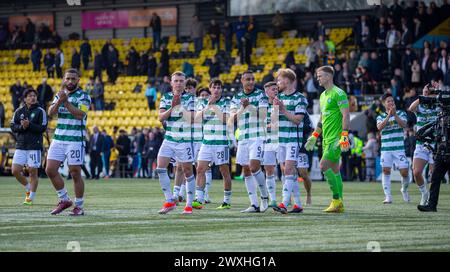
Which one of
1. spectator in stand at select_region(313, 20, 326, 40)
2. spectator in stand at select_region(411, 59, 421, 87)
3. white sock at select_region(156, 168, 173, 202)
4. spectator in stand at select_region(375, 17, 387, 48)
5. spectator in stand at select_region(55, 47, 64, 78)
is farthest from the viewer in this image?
spectator in stand at select_region(55, 47, 64, 78)

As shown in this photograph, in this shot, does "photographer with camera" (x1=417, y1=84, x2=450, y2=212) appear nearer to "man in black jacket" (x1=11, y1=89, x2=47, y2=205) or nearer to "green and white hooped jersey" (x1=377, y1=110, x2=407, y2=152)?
"green and white hooped jersey" (x1=377, y1=110, x2=407, y2=152)

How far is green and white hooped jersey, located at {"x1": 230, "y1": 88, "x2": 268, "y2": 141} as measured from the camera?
57.5ft

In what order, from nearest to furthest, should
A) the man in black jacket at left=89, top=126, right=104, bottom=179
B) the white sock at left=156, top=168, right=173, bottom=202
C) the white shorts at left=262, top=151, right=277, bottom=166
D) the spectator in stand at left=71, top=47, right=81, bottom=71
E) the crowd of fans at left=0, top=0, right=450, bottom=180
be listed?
the white sock at left=156, top=168, right=173, bottom=202 < the white shorts at left=262, top=151, right=277, bottom=166 < the crowd of fans at left=0, top=0, right=450, bottom=180 < the man in black jacket at left=89, top=126, right=104, bottom=179 < the spectator in stand at left=71, top=47, right=81, bottom=71

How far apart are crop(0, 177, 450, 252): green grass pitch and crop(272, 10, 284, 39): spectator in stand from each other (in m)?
23.9

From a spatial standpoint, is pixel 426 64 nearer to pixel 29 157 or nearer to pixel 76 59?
pixel 29 157

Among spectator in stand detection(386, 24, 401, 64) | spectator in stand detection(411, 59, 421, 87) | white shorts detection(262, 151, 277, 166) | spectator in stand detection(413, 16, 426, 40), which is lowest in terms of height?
white shorts detection(262, 151, 277, 166)

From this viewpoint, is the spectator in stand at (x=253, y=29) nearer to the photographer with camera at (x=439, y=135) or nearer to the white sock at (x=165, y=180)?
the photographer with camera at (x=439, y=135)

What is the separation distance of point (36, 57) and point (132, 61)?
5.41 metres

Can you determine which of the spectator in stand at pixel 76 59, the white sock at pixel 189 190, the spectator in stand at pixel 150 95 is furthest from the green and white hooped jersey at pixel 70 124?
the spectator in stand at pixel 76 59

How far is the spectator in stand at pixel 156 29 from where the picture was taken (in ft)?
150

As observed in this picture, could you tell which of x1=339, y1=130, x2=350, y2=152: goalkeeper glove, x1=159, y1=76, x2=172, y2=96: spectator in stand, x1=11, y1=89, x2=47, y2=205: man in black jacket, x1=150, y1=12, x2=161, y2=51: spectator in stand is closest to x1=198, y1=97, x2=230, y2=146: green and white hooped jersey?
x1=339, y1=130, x2=350, y2=152: goalkeeper glove

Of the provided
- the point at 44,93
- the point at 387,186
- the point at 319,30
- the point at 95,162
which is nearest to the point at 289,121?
the point at 387,186

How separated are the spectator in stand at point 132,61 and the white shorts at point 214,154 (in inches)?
1063
